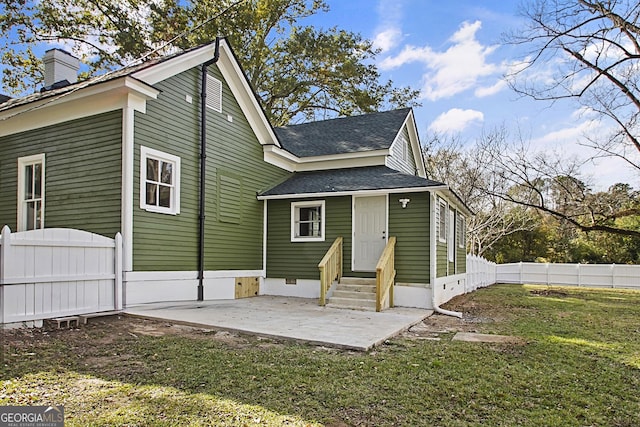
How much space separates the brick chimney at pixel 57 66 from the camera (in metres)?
10.5

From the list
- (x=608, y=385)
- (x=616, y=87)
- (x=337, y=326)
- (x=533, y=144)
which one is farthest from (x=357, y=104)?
(x=608, y=385)

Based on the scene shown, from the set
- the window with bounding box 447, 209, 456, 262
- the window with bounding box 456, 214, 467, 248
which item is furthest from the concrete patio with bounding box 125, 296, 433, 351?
the window with bounding box 456, 214, 467, 248

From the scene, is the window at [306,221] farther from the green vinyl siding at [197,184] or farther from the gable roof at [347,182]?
the green vinyl siding at [197,184]

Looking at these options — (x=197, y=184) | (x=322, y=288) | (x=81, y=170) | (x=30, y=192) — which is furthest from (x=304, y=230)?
(x=30, y=192)

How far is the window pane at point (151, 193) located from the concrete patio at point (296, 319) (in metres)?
2.00

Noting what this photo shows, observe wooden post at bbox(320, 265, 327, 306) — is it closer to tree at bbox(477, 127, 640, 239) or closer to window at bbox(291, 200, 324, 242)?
window at bbox(291, 200, 324, 242)

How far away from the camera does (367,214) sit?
1044 cm

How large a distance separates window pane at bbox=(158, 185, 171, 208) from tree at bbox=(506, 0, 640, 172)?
9365mm

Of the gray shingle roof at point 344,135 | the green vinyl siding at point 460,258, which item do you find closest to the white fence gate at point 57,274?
the gray shingle roof at point 344,135

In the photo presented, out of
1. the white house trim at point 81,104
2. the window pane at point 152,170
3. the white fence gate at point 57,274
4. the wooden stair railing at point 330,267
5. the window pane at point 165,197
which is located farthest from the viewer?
the wooden stair railing at point 330,267

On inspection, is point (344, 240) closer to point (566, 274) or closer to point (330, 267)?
point (330, 267)

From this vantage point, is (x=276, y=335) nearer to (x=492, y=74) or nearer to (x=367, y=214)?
(x=367, y=214)

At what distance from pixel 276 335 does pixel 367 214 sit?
5134mm

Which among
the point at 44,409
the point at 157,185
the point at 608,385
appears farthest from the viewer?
the point at 157,185
